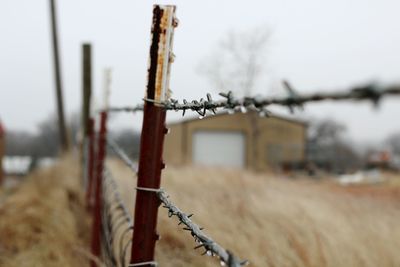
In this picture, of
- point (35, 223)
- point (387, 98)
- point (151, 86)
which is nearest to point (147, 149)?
point (151, 86)

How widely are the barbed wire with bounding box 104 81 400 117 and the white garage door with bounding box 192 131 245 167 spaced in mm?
25045

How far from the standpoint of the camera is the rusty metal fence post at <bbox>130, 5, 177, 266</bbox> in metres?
1.36

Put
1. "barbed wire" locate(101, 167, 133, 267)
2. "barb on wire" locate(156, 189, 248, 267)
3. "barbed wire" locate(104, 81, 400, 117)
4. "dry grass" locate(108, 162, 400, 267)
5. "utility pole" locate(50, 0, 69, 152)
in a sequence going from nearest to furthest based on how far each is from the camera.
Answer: "barbed wire" locate(104, 81, 400, 117) → "barb on wire" locate(156, 189, 248, 267) → "barbed wire" locate(101, 167, 133, 267) → "dry grass" locate(108, 162, 400, 267) → "utility pole" locate(50, 0, 69, 152)

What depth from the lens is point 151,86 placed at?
1.38 meters

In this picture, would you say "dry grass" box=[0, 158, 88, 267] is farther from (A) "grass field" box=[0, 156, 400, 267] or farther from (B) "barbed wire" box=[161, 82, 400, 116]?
(B) "barbed wire" box=[161, 82, 400, 116]

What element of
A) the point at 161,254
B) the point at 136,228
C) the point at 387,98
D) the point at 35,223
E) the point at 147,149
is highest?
the point at 387,98

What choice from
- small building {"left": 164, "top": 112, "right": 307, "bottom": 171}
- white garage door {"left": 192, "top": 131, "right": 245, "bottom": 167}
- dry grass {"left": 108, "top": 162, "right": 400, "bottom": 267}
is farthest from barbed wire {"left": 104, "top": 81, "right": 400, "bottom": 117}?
small building {"left": 164, "top": 112, "right": 307, "bottom": 171}

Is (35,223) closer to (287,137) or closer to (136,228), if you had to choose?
(136,228)

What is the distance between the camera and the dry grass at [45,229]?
339cm

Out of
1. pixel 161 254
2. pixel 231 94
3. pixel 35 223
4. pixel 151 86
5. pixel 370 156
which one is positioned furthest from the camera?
pixel 370 156

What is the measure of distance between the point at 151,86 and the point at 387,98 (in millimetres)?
839

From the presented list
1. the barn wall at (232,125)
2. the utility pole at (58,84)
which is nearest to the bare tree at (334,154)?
the barn wall at (232,125)

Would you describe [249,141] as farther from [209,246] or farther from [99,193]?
[209,246]

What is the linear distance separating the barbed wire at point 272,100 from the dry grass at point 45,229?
5.59ft
